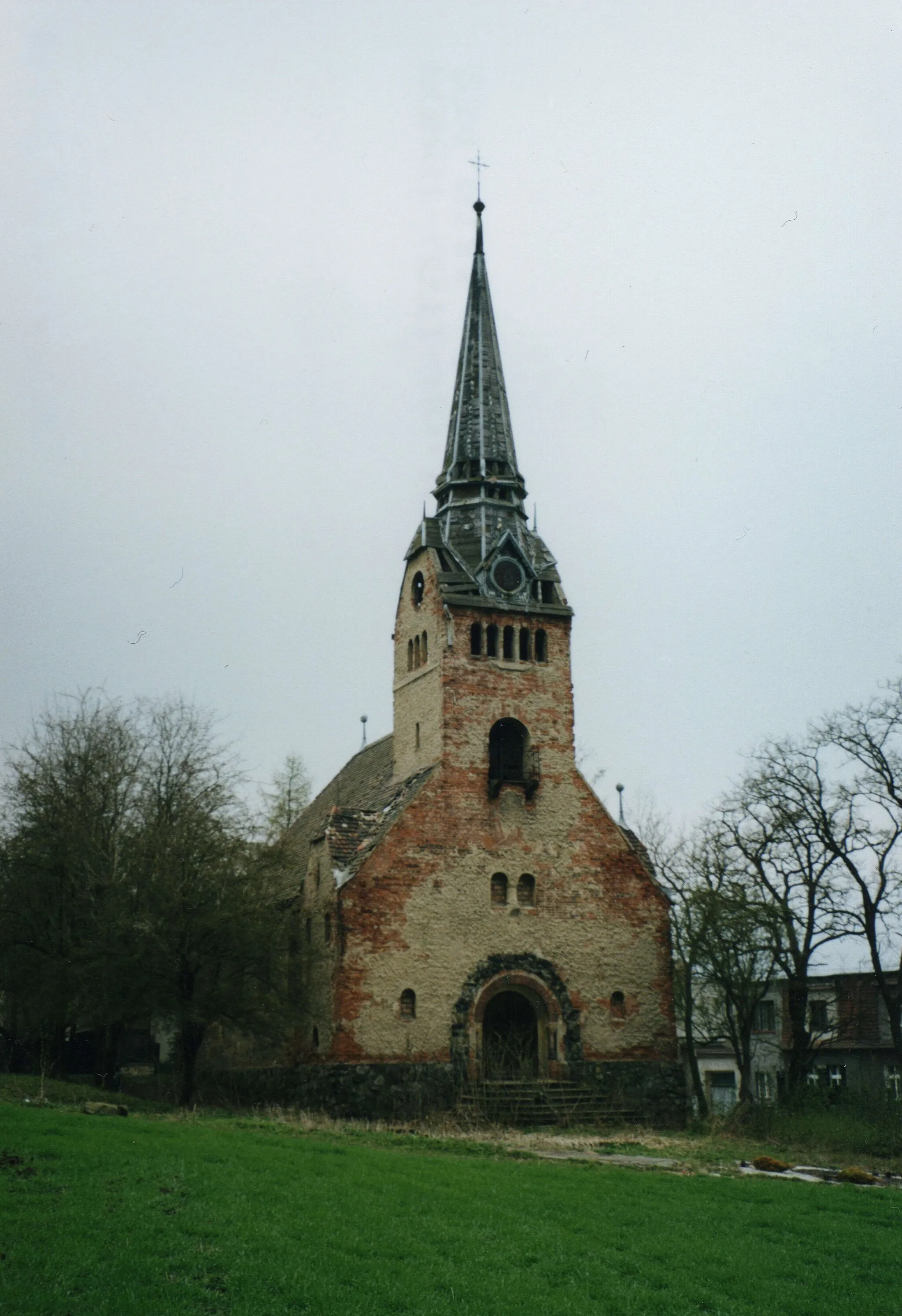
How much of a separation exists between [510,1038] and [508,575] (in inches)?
529

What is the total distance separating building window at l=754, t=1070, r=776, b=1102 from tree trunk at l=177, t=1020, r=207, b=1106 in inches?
1145

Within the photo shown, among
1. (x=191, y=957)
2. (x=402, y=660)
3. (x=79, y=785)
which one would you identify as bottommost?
(x=191, y=957)

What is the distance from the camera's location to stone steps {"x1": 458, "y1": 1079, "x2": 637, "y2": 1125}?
102 feet

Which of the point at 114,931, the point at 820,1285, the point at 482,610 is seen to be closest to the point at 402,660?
the point at 482,610

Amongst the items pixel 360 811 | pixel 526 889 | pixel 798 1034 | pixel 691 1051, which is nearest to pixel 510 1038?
pixel 526 889

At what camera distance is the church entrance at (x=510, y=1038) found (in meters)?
32.8

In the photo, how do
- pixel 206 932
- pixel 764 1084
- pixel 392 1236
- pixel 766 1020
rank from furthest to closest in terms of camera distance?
pixel 766 1020 → pixel 764 1084 → pixel 206 932 → pixel 392 1236

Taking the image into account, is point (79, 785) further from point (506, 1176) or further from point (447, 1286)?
point (447, 1286)

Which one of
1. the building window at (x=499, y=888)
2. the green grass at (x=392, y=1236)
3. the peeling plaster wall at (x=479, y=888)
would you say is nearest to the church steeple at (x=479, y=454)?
the peeling plaster wall at (x=479, y=888)

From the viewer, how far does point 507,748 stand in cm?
3653

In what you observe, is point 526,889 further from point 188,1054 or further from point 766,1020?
point 766,1020

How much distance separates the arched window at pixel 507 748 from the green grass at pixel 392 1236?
17.1 meters

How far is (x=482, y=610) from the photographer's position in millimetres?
36469

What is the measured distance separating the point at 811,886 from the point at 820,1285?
21.8 m
